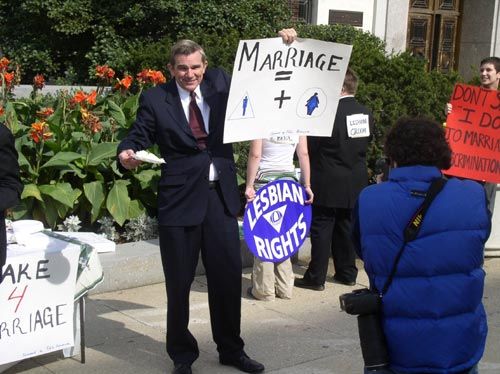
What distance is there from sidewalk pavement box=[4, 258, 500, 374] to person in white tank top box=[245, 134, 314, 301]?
104 mm

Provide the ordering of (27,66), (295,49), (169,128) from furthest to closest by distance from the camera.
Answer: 1. (27,66)
2. (295,49)
3. (169,128)

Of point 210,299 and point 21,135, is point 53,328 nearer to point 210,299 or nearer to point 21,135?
point 210,299

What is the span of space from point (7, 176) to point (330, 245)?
3.13m

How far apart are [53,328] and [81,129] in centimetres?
291

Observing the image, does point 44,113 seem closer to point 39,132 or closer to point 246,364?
point 39,132

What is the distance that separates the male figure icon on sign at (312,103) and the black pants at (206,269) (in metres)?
0.81

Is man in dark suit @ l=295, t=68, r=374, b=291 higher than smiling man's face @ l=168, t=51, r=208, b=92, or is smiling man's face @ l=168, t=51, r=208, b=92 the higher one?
smiling man's face @ l=168, t=51, r=208, b=92

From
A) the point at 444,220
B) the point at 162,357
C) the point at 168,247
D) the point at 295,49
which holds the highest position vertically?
the point at 295,49

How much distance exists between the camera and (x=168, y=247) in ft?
13.8

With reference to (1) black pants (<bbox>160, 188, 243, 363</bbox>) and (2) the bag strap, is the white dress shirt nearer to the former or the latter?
(1) black pants (<bbox>160, 188, 243, 363</bbox>)

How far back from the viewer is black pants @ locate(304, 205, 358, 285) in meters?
6.02

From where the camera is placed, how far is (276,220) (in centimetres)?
568

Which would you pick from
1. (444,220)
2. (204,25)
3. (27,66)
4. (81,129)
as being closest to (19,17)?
(27,66)

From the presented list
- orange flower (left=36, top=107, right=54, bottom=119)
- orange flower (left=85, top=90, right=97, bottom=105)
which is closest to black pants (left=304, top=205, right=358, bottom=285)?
orange flower (left=85, top=90, right=97, bottom=105)
